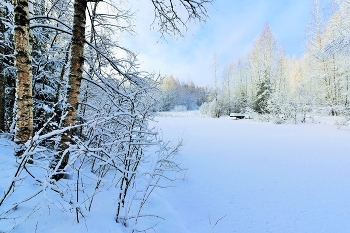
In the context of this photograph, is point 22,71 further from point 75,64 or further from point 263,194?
point 263,194

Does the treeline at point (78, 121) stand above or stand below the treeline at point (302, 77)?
below

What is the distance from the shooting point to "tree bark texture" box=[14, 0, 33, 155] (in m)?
2.04

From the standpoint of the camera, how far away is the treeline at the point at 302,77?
1035 cm

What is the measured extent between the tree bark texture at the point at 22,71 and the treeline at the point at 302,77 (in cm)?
967

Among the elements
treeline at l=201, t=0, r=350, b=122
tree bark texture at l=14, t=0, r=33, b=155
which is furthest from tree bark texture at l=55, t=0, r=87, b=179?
treeline at l=201, t=0, r=350, b=122

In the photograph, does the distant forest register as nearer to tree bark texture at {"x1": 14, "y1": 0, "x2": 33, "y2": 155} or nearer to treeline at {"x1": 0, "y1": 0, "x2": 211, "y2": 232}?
treeline at {"x1": 0, "y1": 0, "x2": 211, "y2": 232}

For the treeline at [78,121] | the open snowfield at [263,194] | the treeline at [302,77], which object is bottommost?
the open snowfield at [263,194]

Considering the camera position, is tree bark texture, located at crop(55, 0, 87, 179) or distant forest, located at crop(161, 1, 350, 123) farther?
distant forest, located at crop(161, 1, 350, 123)

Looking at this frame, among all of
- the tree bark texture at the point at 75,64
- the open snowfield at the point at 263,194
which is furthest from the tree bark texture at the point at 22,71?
the open snowfield at the point at 263,194

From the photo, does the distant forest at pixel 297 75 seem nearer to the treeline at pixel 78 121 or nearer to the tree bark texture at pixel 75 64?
the treeline at pixel 78 121

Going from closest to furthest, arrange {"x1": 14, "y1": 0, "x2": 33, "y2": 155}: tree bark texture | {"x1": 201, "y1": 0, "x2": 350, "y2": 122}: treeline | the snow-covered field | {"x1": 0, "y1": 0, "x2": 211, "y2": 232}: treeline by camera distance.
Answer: {"x1": 0, "y1": 0, "x2": 211, "y2": 232}: treeline < {"x1": 14, "y1": 0, "x2": 33, "y2": 155}: tree bark texture < the snow-covered field < {"x1": 201, "y1": 0, "x2": 350, "y2": 122}: treeline

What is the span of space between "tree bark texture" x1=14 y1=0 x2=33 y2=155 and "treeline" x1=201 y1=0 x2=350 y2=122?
381 inches

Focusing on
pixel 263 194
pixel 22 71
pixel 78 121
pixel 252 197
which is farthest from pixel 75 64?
pixel 263 194

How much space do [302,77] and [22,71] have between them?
2518 cm
